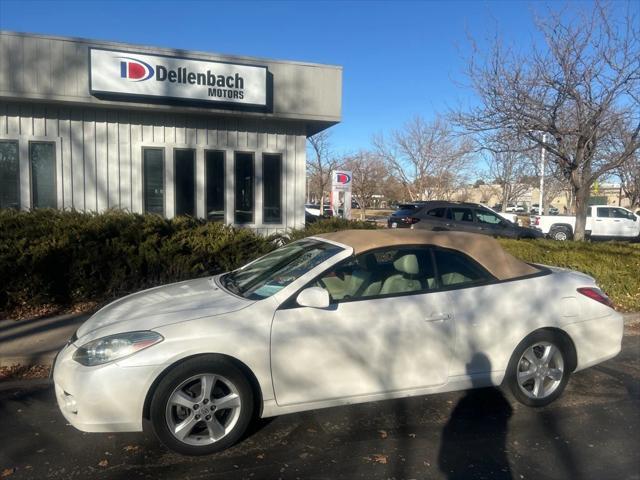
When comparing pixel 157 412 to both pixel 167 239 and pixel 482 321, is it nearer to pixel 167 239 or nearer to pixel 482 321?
pixel 482 321

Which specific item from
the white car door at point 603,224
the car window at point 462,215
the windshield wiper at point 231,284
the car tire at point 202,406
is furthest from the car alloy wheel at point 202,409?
the white car door at point 603,224

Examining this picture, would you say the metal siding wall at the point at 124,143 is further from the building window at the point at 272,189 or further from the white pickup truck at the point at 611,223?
the white pickup truck at the point at 611,223

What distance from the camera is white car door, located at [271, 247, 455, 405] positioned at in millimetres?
3738

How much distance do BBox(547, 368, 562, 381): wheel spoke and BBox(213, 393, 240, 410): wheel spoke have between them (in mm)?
2631

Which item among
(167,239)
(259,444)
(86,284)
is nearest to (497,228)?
(167,239)

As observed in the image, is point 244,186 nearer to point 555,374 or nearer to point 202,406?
point 555,374

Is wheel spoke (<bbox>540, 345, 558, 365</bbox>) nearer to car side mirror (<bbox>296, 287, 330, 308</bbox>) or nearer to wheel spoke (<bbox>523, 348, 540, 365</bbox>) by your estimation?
wheel spoke (<bbox>523, 348, 540, 365</bbox>)

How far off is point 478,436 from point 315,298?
1597 millimetres

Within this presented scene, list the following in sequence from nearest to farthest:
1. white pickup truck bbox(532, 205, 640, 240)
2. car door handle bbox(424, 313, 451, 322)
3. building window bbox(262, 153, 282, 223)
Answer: car door handle bbox(424, 313, 451, 322), building window bbox(262, 153, 282, 223), white pickup truck bbox(532, 205, 640, 240)

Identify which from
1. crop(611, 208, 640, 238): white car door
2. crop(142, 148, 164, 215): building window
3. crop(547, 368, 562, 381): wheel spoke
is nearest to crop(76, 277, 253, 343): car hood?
crop(547, 368, 562, 381): wheel spoke

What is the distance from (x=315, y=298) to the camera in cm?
370

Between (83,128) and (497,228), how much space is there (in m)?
12.5

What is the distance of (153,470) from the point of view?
3.39 meters

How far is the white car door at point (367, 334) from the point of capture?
3.74 m
